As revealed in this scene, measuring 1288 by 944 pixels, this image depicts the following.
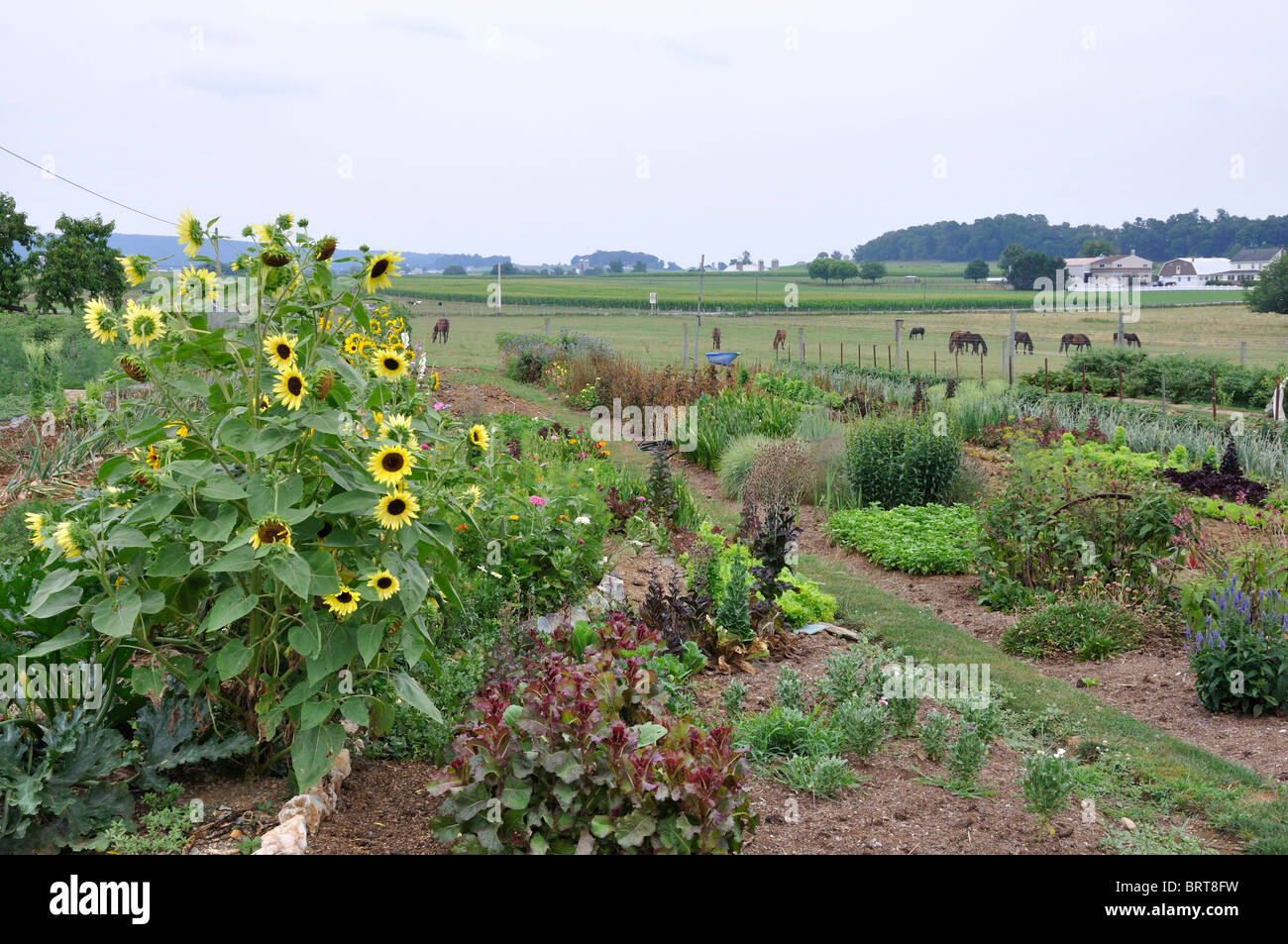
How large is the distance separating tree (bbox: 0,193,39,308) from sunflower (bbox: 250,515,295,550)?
3184 cm

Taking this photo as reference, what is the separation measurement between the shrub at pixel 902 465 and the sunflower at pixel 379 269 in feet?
24.7

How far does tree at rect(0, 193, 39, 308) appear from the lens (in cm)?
2919

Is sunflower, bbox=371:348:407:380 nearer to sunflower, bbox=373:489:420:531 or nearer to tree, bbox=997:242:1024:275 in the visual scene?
sunflower, bbox=373:489:420:531

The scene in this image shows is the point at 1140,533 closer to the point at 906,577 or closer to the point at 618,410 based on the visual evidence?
the point at 906,577

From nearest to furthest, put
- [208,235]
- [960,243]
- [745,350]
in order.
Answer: [208,235], [745,350], [960,243]

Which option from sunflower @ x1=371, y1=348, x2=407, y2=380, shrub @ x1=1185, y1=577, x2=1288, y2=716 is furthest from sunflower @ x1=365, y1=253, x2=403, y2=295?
shrub @ x1=1185, y1=577, x2=1288, y2=716

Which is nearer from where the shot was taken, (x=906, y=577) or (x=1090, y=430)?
(x=906, y=577)

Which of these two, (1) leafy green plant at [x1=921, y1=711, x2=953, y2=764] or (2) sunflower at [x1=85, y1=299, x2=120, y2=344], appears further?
(1) leafy green plant at [x1=921, y1=711, x2=953, y2=764]

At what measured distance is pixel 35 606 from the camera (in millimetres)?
2977

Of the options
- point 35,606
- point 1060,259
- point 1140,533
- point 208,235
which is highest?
point 1060,259

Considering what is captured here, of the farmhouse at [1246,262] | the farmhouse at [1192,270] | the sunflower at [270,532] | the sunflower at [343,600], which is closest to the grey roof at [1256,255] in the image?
the farmhouse at [1246,262]

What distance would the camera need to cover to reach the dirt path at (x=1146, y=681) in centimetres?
479

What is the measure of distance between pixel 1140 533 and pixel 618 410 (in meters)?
10.5

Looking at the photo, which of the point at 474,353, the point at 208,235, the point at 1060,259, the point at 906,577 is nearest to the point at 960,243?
the point at 1060,259
